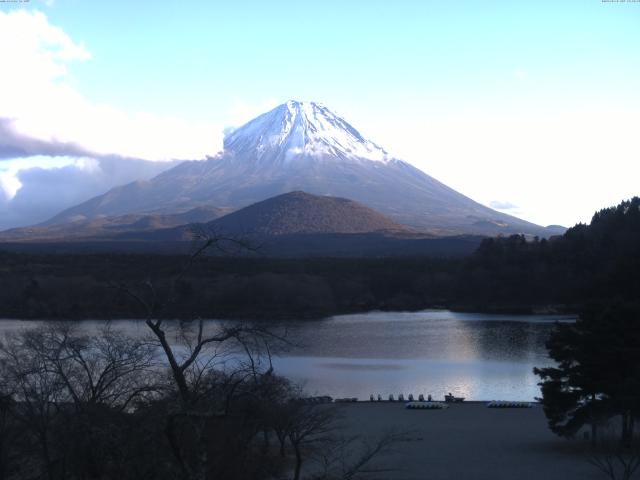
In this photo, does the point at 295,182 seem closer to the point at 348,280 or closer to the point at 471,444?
the point at 348,280

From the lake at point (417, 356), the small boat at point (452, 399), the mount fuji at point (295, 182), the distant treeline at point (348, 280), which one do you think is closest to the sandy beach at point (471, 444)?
the small boat at point (452, 399)

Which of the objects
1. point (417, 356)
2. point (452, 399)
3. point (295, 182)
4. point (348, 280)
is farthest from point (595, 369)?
point (295, 182)

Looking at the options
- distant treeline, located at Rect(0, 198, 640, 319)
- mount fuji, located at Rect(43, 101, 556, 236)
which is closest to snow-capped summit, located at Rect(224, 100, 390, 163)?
mount fuji, located at Rect(43, 101, 556, 236)

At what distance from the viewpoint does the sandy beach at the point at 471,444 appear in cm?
817

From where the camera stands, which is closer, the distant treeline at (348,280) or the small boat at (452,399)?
the small boat at (452,399)

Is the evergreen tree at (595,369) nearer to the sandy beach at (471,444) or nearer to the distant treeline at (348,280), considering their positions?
the sandy beach at (471,444)

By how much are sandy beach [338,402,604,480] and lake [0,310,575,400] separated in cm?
152

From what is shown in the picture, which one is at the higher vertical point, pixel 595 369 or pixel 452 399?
pixel 595 369

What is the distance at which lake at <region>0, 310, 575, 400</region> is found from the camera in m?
14.5

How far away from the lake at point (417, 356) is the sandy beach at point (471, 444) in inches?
59.9

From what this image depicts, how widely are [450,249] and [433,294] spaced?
64.0ft

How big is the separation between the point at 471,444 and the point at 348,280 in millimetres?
25671

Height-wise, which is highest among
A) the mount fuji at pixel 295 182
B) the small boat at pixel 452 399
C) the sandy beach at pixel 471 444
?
the mount fuji at pixel 295 182

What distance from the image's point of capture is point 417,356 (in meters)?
18.5
